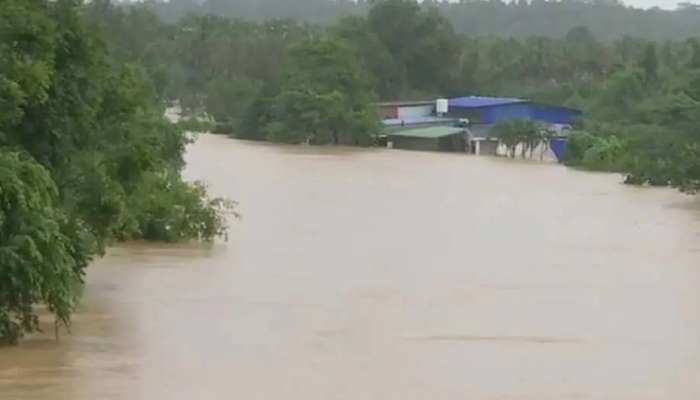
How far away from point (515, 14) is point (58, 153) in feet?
365

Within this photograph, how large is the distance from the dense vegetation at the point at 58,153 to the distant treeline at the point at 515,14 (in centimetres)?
9452

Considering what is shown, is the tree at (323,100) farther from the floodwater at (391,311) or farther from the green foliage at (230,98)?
the floodwater at (391,311)

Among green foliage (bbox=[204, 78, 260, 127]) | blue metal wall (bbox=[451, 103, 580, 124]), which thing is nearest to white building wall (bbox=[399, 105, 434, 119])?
blue metal wall (bbox=[451, 103, 580, 124])

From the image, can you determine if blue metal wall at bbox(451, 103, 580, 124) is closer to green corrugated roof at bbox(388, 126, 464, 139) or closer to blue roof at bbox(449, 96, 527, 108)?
blue roof at bbox(449, 96, 527, 108)

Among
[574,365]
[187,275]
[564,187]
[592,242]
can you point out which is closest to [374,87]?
[564,187]

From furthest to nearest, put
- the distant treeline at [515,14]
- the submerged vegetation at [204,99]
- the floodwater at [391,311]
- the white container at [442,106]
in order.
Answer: the distant treeline at [515,14], the white container at [442,106], the submerged vegetation at [204,99], the floodwater at [391,311]

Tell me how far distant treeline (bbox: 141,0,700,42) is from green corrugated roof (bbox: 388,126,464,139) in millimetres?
57568

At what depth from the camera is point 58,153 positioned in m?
14.7

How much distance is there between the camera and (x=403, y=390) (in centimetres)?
1169

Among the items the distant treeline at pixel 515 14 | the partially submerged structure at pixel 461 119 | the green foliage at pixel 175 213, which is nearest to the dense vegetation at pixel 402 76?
the partially submerged structure at pixel 461 119

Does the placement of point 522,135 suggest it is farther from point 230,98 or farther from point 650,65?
point 230,98

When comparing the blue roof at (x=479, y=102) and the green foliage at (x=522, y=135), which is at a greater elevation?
the blue roof at (x=479, y=102)

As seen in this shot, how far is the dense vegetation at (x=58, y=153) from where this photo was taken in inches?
480

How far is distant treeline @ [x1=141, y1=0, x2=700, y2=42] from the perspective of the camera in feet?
387
